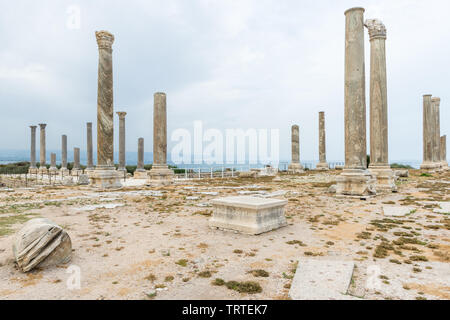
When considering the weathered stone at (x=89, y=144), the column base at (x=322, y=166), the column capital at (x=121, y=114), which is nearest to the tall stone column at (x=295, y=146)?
the column base at (x=322, y=166)

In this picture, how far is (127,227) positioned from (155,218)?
1059 mm

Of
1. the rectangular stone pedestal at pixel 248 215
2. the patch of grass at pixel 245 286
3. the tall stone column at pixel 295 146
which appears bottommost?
the patch of grass at pixel 245 286

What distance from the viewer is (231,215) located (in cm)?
636

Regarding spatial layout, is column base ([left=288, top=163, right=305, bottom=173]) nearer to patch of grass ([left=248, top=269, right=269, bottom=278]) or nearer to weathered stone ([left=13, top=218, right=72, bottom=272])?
patch of grass ([left=248, top=269, right=269, bottom=278])

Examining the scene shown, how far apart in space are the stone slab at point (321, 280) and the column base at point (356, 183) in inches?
290

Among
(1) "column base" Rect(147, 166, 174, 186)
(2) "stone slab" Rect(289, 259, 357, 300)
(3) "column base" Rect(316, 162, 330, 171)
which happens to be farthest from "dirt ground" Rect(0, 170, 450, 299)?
(3) "column base" Rect(316, 162, 330, 171)

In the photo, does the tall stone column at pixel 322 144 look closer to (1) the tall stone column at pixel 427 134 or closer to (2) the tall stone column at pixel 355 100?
(1) the tall stone column at pixel 427 134

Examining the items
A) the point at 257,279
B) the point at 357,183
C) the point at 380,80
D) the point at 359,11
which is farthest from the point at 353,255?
the point at 380,80

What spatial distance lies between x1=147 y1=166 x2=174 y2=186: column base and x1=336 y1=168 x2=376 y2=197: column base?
10654mm

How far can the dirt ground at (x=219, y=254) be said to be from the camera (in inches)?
130

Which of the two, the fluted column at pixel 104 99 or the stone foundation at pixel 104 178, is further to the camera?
the fluted column at pixel 104 99

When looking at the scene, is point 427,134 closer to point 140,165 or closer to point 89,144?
point 140,165
